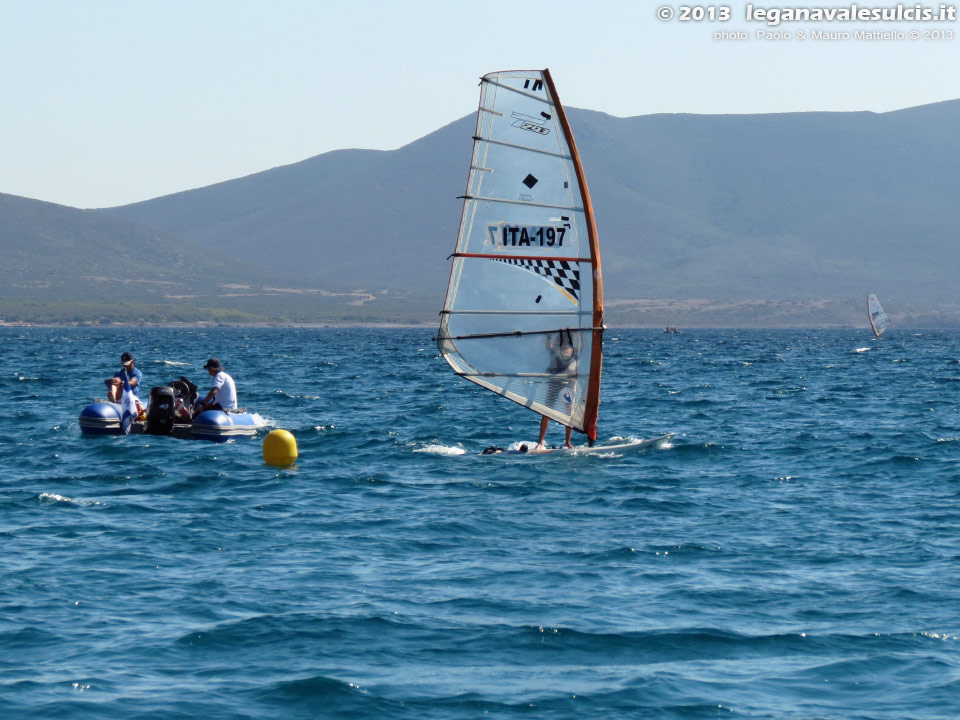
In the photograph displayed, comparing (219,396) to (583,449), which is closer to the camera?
(583,449)

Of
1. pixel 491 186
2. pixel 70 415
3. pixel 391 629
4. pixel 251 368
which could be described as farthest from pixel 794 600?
pixel 251 368

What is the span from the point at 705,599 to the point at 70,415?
28461 mm

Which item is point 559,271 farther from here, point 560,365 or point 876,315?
point 876,315

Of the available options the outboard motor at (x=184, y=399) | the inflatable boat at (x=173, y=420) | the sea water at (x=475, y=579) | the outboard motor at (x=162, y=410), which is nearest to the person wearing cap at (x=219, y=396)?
the inflatable boat at (x=173, y=420)

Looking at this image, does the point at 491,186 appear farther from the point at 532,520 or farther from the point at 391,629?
the point at 391,629

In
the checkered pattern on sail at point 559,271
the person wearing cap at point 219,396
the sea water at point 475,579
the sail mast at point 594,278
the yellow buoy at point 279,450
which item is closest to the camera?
the sea water at point 475,579

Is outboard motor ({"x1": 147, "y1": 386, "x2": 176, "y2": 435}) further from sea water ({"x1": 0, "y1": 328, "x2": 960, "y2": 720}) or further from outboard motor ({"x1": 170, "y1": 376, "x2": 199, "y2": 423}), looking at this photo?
sea water ({"x1": 0, "y1": 328, "x2": 960, "y2": 720})

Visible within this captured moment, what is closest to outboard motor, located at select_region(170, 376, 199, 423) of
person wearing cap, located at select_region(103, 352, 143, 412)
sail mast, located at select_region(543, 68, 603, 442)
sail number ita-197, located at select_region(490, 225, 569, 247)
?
person wearing cap, located at select_region(103, 352, 143, 412)

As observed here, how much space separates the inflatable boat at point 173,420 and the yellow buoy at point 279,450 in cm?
359

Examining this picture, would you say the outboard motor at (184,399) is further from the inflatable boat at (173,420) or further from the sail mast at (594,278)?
the sail mast at (594,278)

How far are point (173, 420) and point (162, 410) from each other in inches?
14.6

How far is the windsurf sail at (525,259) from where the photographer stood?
89.0ft

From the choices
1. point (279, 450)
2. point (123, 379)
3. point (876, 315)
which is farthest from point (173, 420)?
point (876, 315)

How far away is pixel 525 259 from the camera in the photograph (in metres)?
27.6
